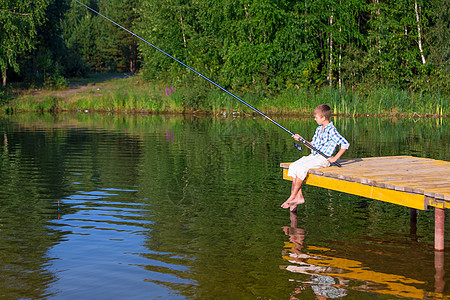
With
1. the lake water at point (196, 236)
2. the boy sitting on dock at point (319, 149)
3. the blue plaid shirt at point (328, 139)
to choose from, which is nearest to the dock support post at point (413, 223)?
the lake water at point (196, 236)

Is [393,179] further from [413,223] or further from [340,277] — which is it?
[340,277]

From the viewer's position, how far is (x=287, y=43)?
142ft

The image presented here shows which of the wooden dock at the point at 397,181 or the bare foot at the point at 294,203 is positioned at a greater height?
the wooden dock at the point at 397,181

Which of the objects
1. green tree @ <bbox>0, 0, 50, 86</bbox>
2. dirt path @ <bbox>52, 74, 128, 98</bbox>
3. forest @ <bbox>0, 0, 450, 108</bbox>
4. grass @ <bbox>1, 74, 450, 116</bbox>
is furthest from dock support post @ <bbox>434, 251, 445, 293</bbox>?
dirt path @ <bbox>52, 74, 128, 98</bbox>

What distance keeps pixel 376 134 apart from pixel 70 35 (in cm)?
6096

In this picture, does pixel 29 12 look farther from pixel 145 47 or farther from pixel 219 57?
pixel 219 57

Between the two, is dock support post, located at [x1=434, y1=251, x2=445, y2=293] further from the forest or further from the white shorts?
the forest

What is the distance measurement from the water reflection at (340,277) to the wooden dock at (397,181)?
80cm

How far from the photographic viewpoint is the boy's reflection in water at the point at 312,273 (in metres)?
7.00

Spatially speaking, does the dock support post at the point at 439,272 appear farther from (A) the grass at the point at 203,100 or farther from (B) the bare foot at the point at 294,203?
(A) the grass at the point at 203,100

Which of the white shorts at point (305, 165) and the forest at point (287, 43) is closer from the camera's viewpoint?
the white shorts at point (305, 165)

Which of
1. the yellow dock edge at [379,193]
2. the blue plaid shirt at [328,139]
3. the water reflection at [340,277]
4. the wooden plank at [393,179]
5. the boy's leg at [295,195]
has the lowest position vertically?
the water reflection at [340,277]

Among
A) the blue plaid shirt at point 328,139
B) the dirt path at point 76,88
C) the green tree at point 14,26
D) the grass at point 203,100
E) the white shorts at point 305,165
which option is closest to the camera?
the white shorts at point 305,165

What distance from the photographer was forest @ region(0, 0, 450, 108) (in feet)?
133
